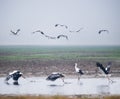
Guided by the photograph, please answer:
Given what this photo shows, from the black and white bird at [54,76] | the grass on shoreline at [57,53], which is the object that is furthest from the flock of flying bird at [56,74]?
the grass on shoreline at [57,53]

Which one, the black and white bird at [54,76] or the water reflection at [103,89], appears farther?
the black and white bird at [54,76]

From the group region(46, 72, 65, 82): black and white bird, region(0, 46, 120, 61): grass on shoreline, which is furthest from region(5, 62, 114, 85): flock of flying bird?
region(0, 46, 120, 61): grass on shoreline

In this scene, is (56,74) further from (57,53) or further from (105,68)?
(105,68)

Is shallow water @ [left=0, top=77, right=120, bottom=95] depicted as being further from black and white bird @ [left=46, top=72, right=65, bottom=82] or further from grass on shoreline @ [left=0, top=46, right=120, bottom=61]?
grass on shoreline @ [left=0, top=46, right=120, bottom=61]

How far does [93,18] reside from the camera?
5.31 meters

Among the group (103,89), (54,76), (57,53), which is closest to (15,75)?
(54,76)

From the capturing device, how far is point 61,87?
16.8 ft

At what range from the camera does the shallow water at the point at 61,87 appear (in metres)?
4.80

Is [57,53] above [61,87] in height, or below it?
above

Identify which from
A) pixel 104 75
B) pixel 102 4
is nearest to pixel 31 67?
pixel 104 75

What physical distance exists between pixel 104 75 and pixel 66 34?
1005 millimetres

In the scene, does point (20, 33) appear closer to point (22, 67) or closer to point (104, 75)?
point (22, 67)

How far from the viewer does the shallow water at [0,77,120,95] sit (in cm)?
480

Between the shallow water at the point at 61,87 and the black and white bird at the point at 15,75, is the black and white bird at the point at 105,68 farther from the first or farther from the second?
the black and white bird at the point at 15,75
